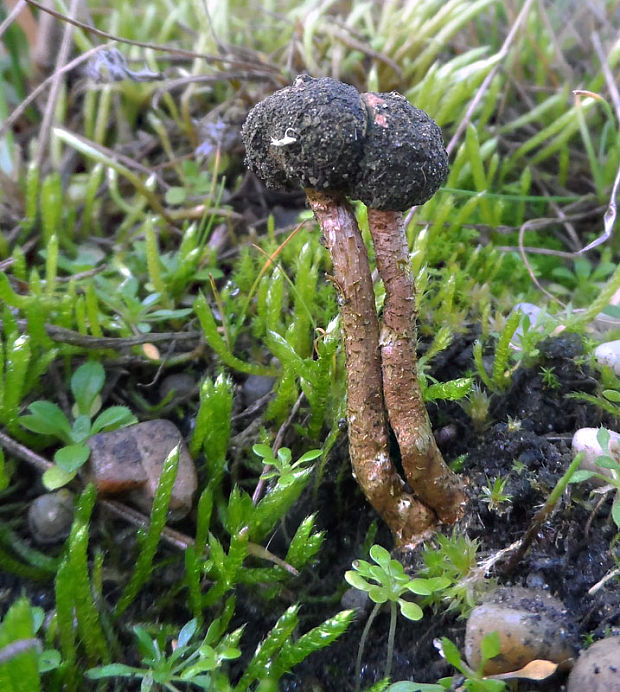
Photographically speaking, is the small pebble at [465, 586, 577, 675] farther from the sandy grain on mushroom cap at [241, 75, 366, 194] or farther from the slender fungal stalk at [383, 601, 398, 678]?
the sandy grain on mushroom cap at [241, 75, 366, 194]

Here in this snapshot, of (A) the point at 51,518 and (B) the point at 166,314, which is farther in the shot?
(B) the point at 166,314

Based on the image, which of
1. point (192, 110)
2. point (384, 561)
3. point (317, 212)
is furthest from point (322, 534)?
point (192, 110)

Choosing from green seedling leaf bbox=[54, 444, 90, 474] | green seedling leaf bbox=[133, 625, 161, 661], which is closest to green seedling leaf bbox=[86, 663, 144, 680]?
green seedling leaf bbox=[133, 625, 161, 661]

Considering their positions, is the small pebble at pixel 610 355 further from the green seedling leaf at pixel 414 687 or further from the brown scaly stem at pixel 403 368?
the green seedling leaf at pixel 414 687

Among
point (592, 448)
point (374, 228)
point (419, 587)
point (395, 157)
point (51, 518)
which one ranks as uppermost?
point (395, 157)

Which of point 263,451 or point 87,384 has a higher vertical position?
point 263,451

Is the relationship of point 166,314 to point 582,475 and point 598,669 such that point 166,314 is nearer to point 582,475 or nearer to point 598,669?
point 582,475

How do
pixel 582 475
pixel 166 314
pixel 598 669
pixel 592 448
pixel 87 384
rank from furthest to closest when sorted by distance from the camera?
pixel 166 314 → pixel 87 384 → pixel 592 448 → pixel 582 475 → pixel 598 669

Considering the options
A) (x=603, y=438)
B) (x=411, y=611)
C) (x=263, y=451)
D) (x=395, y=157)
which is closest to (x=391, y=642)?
(x=411, y=611)

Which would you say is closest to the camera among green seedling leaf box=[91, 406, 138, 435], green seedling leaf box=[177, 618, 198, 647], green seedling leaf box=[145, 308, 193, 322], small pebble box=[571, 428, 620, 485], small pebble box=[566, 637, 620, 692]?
small pebble box=[566, 637, 620, 692]
